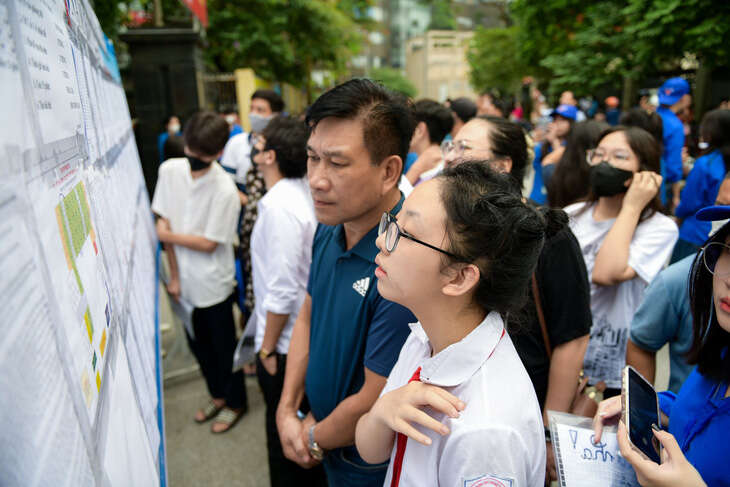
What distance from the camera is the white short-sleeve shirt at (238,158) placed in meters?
4.96

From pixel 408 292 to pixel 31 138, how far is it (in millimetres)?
836

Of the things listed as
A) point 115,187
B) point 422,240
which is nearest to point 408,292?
point 422,240

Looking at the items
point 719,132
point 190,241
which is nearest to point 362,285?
point 190,241

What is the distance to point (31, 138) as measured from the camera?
0.73 metres

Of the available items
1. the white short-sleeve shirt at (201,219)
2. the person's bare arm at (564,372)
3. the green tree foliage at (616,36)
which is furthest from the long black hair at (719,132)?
the green tree foliage at (616,36)

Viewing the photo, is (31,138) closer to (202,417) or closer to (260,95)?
(202,417)

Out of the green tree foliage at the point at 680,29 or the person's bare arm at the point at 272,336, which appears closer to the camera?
the person's bare arm at the point at 272,336

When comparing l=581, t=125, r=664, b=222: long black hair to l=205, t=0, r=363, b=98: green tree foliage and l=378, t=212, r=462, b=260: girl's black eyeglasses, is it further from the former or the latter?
l=205, t=0, r=363, b=98: green tree foliage

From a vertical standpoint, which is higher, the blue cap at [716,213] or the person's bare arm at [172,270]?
the blue cap at [716,213]

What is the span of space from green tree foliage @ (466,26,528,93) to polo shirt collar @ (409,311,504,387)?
22.7m

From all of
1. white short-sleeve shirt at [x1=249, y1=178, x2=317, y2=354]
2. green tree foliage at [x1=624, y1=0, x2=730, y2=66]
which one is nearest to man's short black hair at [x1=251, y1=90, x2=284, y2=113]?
white short-sleeve shirt at [x1=249, y1=178, x2=317, y2=354]

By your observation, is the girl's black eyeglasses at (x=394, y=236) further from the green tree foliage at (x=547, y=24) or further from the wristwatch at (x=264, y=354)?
the green tree foliage at (x=547, y=24)

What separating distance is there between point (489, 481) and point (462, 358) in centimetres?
26

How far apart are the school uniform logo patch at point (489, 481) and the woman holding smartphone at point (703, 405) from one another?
13.7 inches
